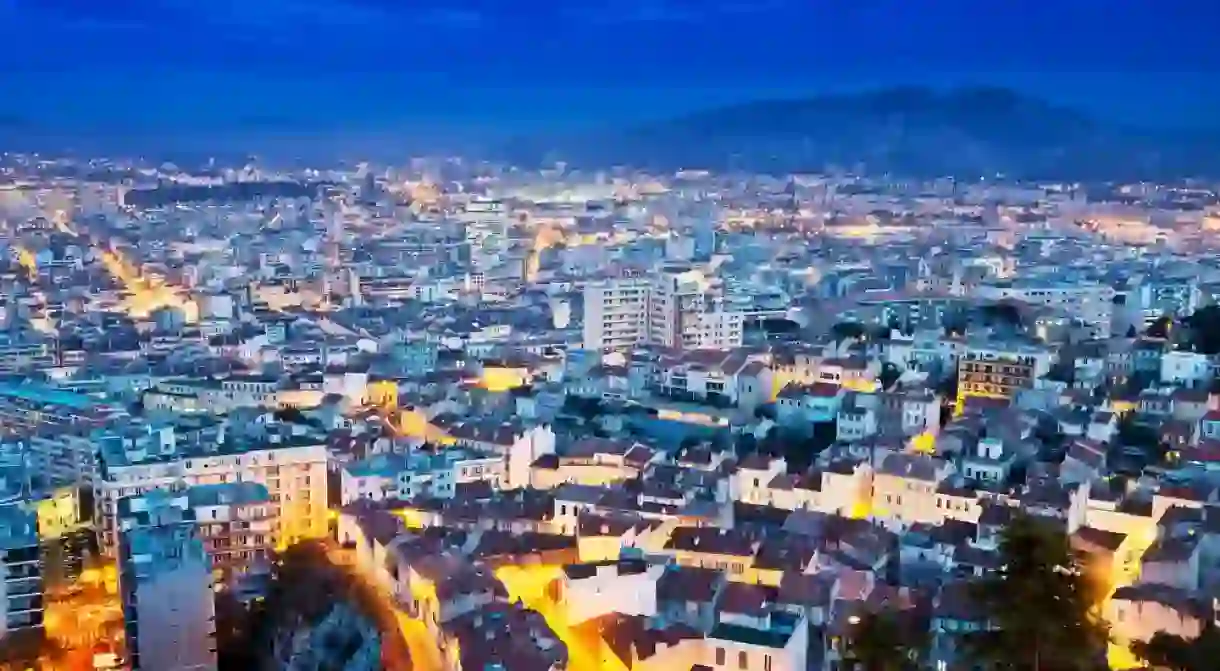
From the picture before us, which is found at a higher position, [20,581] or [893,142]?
[893,142]

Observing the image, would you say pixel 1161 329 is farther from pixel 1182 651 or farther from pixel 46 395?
pixel 46 395

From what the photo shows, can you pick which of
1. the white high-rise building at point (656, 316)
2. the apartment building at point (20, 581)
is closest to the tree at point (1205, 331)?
the white high-rise building at point (656, 316)

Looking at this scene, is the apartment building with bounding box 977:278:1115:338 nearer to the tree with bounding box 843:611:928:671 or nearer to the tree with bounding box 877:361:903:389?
the tree with bounding box 877:361:903:389

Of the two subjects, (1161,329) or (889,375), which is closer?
(889,375)

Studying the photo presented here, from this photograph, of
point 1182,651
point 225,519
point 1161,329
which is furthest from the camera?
point 1161,329

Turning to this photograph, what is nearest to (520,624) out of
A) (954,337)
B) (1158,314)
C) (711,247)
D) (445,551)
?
(445,551)

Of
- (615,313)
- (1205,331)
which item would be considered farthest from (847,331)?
(1205,331)
